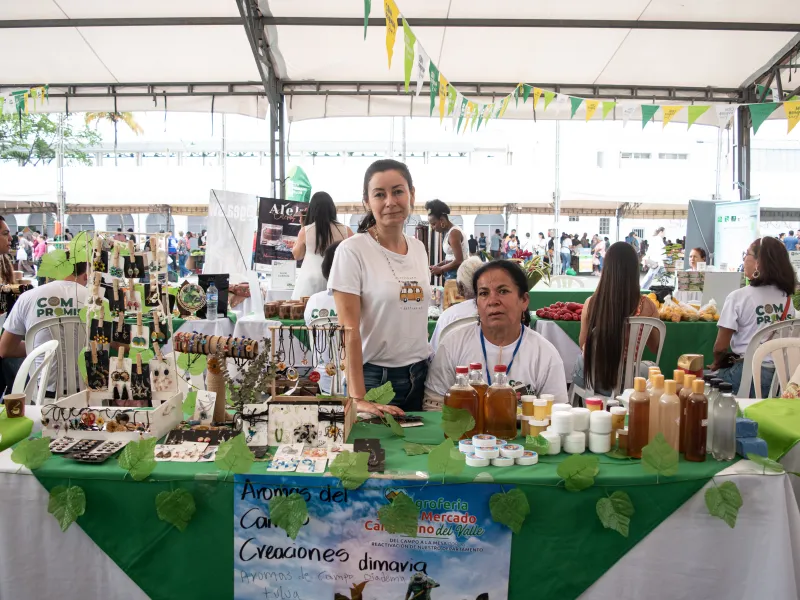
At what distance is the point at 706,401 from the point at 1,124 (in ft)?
68.4

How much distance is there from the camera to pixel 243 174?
19453 mm

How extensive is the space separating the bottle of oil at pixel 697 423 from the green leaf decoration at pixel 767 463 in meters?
0.12

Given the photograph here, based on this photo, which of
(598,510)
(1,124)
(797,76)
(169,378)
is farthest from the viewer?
(1,124)

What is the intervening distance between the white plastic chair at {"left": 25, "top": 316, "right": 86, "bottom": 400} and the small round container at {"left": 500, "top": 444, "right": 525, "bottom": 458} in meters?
2.29

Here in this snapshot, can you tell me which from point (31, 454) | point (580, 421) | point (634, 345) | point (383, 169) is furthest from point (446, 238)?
point (31, 454)

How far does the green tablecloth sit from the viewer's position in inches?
59.1

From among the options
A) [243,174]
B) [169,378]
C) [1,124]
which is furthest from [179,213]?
[169,378]

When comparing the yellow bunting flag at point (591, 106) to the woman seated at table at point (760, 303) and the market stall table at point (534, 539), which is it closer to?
the woman seated at table at point (760, 303)

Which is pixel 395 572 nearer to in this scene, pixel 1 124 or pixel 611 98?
pixel 611 98

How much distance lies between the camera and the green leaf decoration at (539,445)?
161cm

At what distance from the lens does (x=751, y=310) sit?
3705 millimetres

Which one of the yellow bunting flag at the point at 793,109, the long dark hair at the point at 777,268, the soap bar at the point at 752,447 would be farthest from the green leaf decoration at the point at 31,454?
the yellow bunting flag at the point at 793,109

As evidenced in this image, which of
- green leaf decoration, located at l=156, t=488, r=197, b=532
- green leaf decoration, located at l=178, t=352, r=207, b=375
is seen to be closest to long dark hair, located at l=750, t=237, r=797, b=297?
green leaf decoration, located at l=178, t=352, r=207, b=375

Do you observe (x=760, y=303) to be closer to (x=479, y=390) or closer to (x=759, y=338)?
(x=759, y=338)
